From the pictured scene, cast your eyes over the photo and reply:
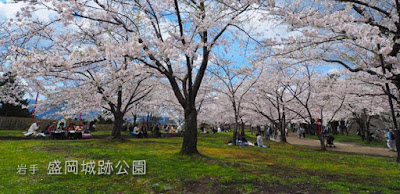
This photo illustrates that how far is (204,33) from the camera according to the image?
934 centimetres

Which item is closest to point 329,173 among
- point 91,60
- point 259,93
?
point 91,60

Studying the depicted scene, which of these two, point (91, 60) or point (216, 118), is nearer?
point (91, 60)

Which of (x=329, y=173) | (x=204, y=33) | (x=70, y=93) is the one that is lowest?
(x=329, y=173)

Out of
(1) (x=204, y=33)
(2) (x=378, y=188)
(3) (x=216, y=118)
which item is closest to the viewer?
(2) (x=378, y=188)

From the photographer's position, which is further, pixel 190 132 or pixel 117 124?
pixel 117 124

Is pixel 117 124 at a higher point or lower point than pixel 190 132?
higher

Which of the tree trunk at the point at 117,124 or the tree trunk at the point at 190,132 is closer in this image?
the tree trunk at the point at 190,132

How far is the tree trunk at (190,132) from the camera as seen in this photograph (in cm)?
923

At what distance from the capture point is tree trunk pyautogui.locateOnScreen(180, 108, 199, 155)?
9.23 metres

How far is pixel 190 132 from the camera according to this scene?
9289 millimetres

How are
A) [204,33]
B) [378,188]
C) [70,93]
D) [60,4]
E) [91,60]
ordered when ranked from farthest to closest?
[70,93] → [204,33] → [91,60] → [60,4] → [378,188]

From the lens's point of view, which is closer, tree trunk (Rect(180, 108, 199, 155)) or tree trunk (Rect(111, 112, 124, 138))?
tree trunk (Rect(180, 108, 199, 155))

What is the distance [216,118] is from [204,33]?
112 ft

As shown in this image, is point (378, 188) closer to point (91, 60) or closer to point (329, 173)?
point (329, 173)
